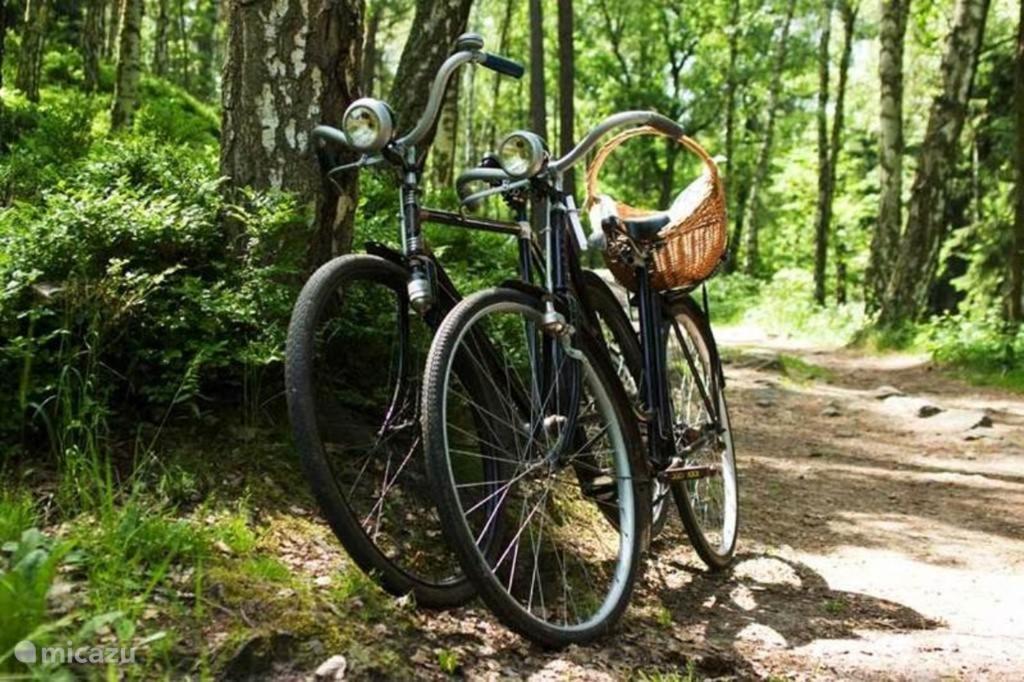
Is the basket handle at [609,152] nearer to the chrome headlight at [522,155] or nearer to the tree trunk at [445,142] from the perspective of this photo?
the chrome headlight at [522,155]

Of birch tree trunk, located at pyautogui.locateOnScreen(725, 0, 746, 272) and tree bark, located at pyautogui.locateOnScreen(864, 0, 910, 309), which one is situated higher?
birch tree trunk, located at pyautogui.locateOnScreen(725, 0, 746, 272)

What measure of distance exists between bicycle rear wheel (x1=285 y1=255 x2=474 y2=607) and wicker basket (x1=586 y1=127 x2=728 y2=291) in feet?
3.10

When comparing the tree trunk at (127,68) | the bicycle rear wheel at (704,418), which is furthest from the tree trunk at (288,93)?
the tree trunk at (127,68)

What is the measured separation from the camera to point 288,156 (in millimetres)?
3684

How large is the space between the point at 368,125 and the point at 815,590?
109 inches

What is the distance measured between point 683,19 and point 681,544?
3024 centimetres

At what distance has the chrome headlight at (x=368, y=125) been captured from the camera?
9.16 feet

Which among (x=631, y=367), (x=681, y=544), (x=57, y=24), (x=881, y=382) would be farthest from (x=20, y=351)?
(x=57, y=24)

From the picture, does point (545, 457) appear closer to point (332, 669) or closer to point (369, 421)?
point (369, 421)

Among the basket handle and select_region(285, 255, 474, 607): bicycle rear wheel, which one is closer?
select_region(285, 255, 474, 607): bicycle rear wheel

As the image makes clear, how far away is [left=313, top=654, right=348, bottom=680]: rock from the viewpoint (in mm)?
2348

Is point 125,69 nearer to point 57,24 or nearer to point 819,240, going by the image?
point 57,24

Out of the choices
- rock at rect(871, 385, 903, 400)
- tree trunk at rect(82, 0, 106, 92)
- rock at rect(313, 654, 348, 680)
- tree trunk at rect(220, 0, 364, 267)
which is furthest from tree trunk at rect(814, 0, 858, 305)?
rock at rect(313, 654, 348, 680)

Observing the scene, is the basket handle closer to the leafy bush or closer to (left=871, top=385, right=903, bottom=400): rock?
(left=871, top=385, right=903, bottom=400): rock
